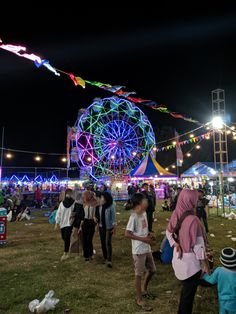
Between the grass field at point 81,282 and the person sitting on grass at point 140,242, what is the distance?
1.20 feet

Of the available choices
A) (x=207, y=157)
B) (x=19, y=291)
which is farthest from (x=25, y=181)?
(x=207, y=157)

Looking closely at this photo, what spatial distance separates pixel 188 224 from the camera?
10.8 feet

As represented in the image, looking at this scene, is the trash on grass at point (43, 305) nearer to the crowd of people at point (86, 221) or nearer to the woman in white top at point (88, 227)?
the crowd of people at point (86, 221)

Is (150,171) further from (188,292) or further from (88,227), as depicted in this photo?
(188,292)

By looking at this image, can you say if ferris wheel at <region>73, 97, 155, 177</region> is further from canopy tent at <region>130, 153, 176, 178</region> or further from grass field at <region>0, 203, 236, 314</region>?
grass field at <region>0, 203, 236, 314</region>

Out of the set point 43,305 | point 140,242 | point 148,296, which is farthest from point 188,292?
point 43,305

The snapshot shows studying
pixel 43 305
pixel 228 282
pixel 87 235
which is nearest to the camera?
pixel 228 282

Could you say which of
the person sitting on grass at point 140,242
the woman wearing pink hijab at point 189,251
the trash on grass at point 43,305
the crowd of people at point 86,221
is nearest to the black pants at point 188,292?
the woman wearing pink hijab at point 189,251

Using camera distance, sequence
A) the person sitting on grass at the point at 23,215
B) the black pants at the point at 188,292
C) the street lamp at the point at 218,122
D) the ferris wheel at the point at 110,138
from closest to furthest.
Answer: the black pants at the point at 188,292, the street lamp at the point at 218,122, the person sitting on grass at the point at 23,215, the ferris wheel at the point at 110,138

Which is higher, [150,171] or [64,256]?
[150,171]

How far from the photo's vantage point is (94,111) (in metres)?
30.1

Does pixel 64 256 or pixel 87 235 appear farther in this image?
pixel 64 256

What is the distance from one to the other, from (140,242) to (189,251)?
1.32 m

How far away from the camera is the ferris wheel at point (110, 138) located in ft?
97.4
